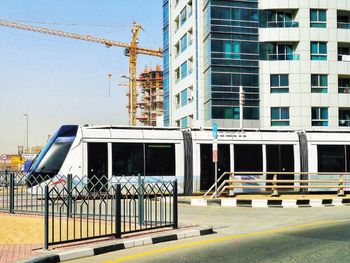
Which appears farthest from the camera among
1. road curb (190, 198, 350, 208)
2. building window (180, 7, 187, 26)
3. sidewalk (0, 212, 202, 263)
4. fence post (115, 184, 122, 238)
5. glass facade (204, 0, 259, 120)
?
building window (180, 7, 187, 26)

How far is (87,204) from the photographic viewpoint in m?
10.9

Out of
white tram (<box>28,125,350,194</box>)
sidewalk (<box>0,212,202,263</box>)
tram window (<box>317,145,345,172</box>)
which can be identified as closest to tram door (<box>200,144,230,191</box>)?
white tram (<box>28,125,350,194</box>)

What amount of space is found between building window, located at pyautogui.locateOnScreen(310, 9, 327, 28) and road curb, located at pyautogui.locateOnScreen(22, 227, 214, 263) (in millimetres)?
44822

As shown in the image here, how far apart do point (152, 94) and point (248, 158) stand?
161851 millimetres

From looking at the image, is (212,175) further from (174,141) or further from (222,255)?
(222,255)

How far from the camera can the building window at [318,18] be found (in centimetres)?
5316

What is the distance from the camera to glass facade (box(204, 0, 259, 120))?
52812 millimetres

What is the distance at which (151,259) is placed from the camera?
8781 millimetres

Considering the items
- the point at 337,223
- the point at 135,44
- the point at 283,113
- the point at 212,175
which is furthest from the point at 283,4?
the point at 135,44

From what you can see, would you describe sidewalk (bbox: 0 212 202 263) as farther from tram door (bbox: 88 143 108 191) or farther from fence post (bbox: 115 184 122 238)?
tram door (bbox: 88 143 108 191)

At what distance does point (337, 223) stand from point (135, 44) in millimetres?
113677

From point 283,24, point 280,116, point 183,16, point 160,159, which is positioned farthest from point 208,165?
point 183,16

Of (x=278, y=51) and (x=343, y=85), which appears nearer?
(x=278, y=51)

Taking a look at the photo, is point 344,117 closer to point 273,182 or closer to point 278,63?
point 278,63
